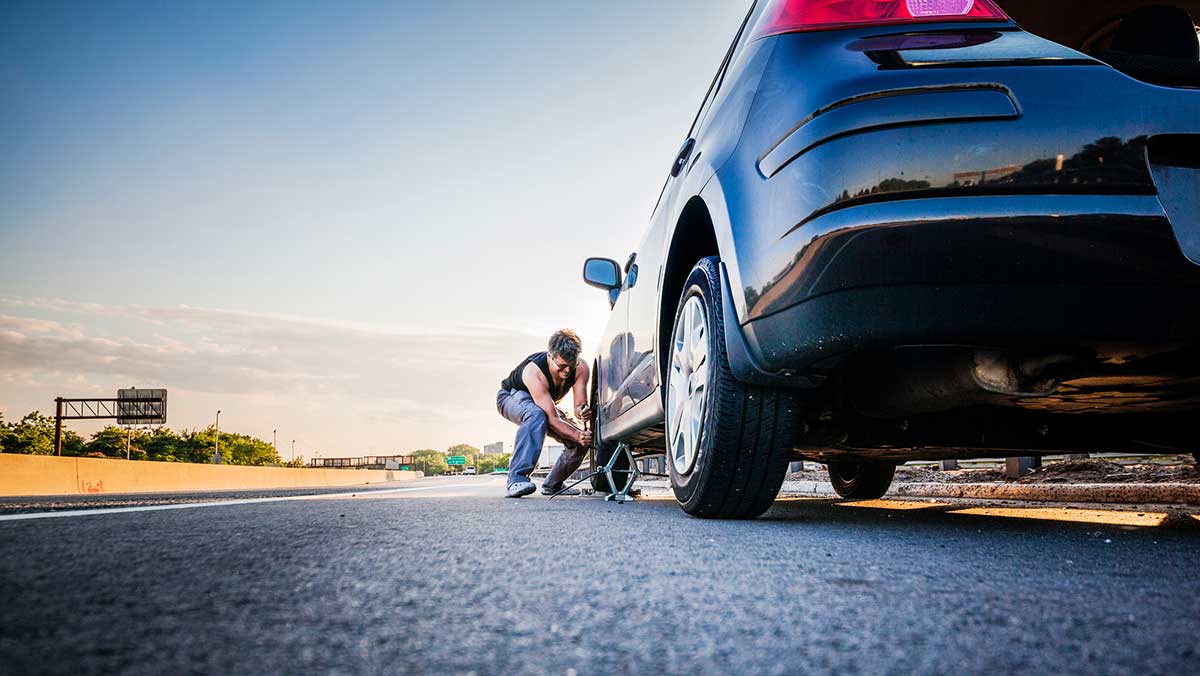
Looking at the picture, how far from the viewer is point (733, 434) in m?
2.53

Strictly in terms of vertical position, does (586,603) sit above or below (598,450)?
below

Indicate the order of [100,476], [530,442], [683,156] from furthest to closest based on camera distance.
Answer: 1. [100,476]
2. [530,442]
3. [683,156]

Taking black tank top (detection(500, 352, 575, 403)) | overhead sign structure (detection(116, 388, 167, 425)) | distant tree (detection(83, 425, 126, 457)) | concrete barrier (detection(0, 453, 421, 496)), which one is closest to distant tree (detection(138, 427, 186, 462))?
distant tree (detection(83, 425, 126, 457))

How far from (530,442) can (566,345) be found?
0.81 metres

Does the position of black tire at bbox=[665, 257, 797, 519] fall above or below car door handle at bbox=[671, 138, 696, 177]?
below

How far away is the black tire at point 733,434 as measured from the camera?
8.29 feet

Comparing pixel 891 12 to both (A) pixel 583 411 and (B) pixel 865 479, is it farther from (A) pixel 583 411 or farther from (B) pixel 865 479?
(A) pixel 583 411

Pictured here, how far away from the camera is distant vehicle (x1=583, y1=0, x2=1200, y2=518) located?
176cm

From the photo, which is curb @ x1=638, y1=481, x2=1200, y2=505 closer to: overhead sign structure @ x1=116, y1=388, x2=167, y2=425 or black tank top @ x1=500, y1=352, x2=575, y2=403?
black tank top @ x1=500, y1=352, x2=575, y2=403

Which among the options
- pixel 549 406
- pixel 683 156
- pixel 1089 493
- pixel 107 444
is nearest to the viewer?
pixel 683 156

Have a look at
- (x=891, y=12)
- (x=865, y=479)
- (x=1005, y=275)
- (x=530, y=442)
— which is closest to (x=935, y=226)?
(x=1005, y=275)

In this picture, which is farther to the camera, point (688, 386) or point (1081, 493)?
point (1081, 493)

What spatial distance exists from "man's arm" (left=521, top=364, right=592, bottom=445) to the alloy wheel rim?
2.86 metres

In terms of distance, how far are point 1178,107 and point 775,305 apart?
1.01 m
